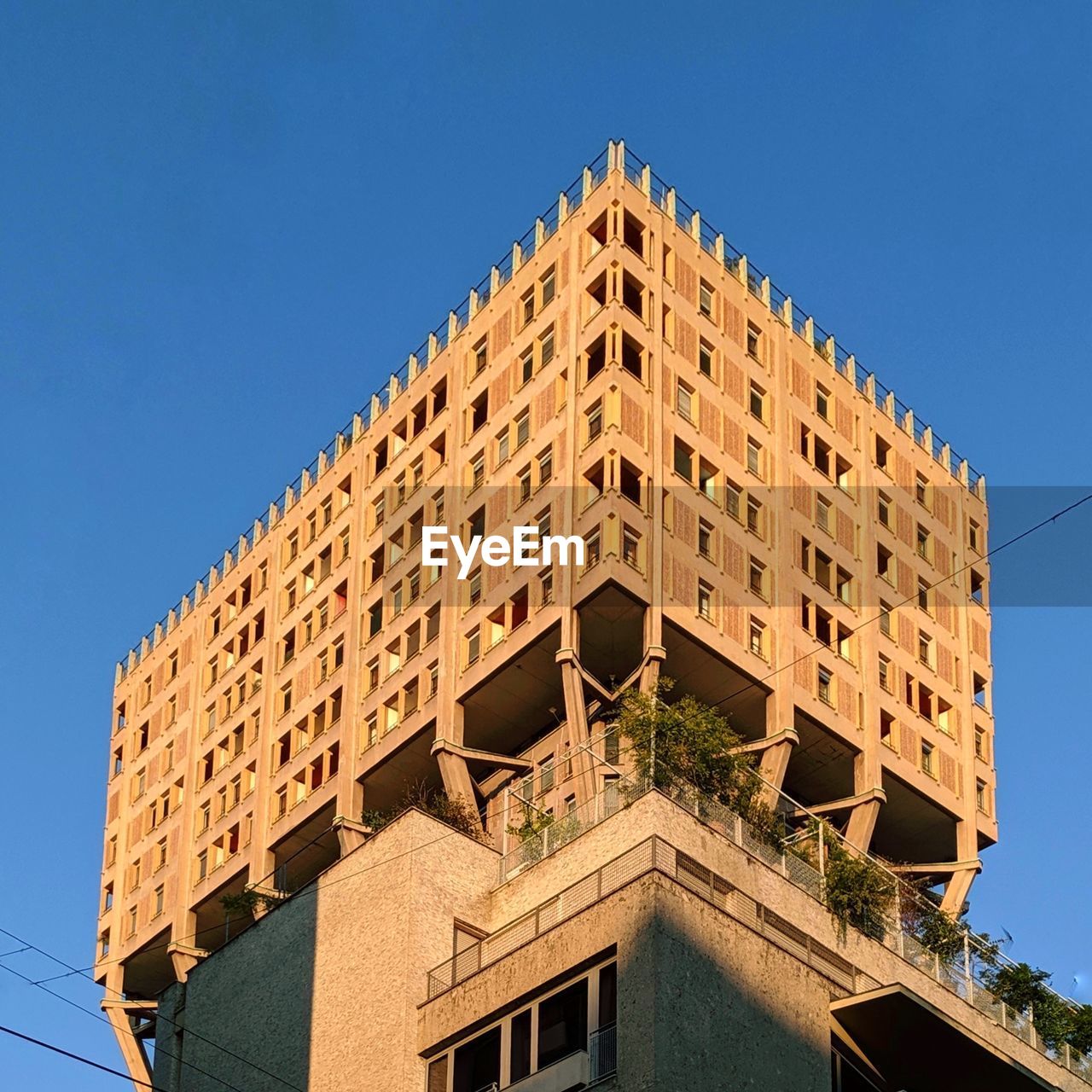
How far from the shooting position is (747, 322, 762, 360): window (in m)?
64.0

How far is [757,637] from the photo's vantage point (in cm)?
5909

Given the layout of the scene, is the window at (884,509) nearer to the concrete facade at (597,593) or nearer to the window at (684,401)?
the concrete facade at (597,593)

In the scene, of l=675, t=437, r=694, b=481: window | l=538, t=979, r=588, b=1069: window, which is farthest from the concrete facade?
l=538, t=979, r=588, b=1069: window

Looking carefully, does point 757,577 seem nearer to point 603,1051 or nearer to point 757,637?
point 757,637

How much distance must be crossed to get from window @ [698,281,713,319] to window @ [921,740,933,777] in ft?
42.0

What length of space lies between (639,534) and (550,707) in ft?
17.4

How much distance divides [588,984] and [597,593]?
52.6 ft

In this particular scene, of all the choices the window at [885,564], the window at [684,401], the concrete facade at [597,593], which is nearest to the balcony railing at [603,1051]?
the concrete facade at [597,593]

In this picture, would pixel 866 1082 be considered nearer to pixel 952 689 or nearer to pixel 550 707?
pixel 550 707

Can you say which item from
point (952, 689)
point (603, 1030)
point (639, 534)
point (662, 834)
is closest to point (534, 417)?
point (639, 534)

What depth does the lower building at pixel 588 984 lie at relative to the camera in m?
40.7

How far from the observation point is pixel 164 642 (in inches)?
3034

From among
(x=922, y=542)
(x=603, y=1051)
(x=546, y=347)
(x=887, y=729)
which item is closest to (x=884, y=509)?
(x=922, y=542)

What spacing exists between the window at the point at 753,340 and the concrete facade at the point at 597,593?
166 mm
